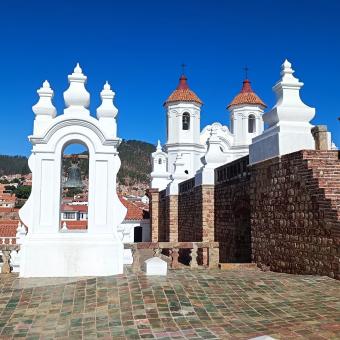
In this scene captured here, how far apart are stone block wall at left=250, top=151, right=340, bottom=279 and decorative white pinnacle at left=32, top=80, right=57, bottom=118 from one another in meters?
4.51

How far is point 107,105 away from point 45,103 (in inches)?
48.9

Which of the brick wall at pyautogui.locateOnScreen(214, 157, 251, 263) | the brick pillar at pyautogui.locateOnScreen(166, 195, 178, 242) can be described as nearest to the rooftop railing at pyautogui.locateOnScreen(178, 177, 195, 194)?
the brick pillar at pyautogui.locateOnScreen(166, 195, 178, 242)

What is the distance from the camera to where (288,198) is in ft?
26.2

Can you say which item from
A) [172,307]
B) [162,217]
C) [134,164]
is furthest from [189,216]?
[134,164]

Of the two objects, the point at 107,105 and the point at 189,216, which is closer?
the point at 107,105

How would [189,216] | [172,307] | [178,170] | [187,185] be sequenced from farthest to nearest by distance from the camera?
1. [178,170]
2. [187,185]
3. [189,216]
4. [172,307]

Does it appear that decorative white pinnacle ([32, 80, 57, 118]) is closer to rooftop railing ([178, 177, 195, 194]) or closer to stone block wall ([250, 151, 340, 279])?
stone block wall ([250, 151, 340, 279])

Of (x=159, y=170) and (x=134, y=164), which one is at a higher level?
(x=134, y=164)

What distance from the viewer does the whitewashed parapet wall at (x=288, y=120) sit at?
803 cm

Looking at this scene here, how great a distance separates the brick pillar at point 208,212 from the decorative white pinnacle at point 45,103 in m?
6.43

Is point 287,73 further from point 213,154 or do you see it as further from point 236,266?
point 213,154

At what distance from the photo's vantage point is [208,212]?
13.5 m

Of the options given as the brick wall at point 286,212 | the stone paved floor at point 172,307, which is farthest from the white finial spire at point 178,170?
the stone paved floor at point 172,307

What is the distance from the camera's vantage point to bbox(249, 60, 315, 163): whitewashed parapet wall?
803 cm
